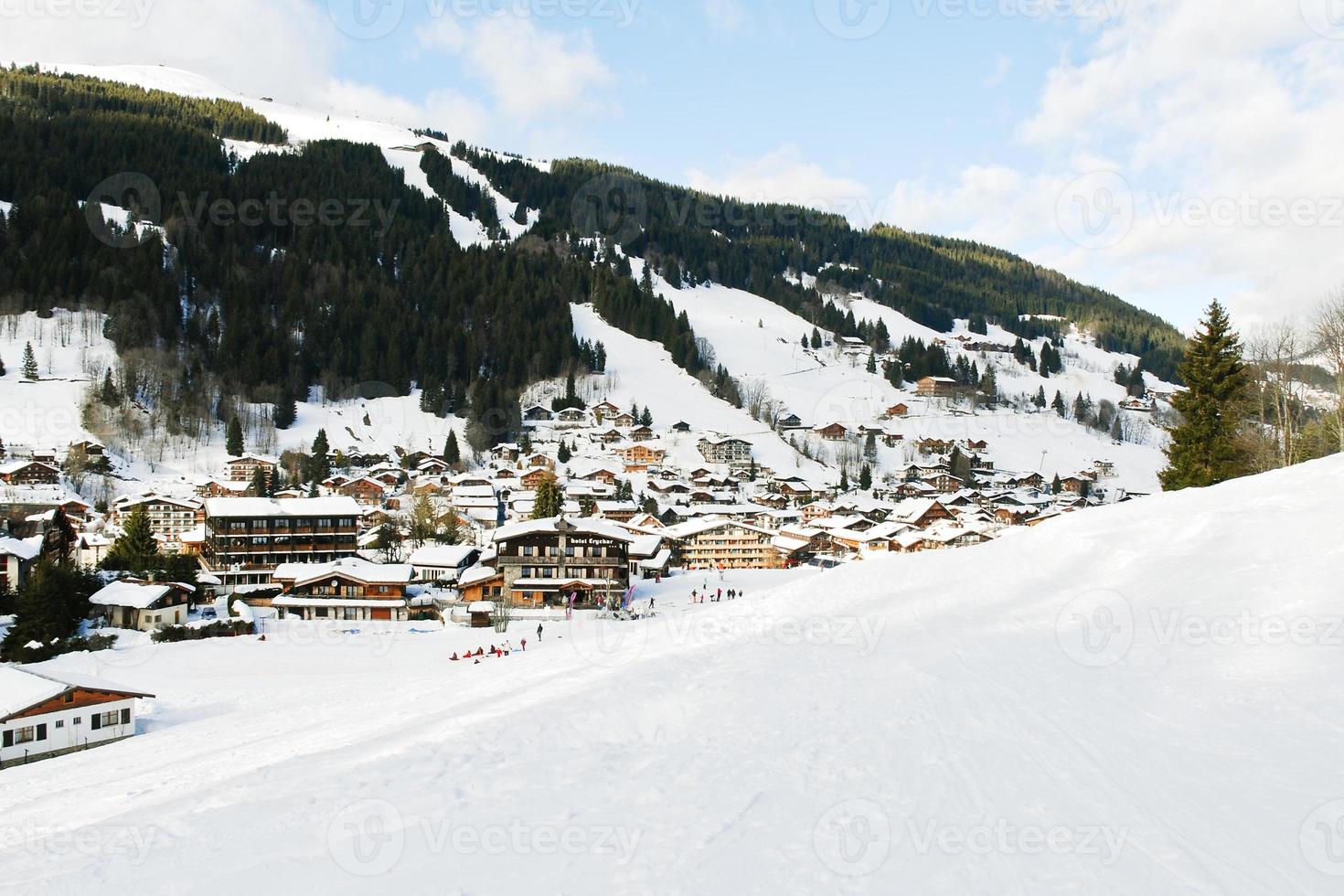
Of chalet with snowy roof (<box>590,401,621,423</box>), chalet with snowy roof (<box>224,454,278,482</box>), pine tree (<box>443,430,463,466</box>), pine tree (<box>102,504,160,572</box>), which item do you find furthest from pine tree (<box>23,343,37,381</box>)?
chalet with snowy roof (<box>590,401,621,423</box>)

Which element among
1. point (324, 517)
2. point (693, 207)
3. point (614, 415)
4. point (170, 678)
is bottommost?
point (170, 678)

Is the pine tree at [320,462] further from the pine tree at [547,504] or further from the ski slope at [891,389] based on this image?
the ski slope at [891,389]

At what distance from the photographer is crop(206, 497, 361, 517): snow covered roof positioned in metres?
43.6

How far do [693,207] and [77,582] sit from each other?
Result: 17717 centimetres

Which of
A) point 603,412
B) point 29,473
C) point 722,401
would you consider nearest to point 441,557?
point 29,473

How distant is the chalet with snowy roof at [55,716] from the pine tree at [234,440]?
190ft

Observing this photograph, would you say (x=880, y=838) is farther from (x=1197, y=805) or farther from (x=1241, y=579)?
(x=1241, y=579)

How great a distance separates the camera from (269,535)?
44406 mm

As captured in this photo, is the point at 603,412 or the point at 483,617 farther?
the point at 603,412

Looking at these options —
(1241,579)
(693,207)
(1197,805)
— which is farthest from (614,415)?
(693,207)

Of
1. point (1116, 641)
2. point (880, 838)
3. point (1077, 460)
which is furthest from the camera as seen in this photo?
point (1077, 460)

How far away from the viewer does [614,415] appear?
95.9m

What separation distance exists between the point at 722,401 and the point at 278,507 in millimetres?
71250

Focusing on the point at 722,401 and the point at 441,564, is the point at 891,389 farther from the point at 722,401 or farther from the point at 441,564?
the point at 441,564
